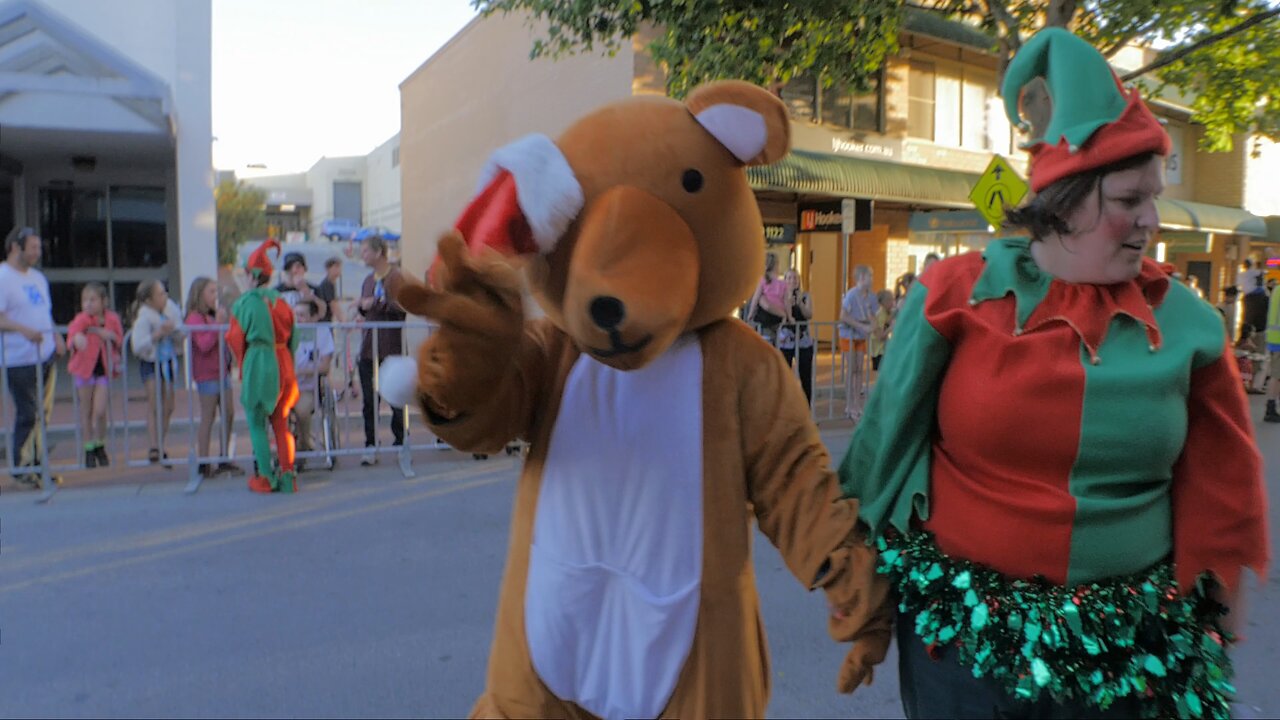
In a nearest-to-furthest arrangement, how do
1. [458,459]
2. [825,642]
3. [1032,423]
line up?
[1032,423] → [825,642] → [458,459]

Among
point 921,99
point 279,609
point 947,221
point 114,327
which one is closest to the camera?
point 279,609

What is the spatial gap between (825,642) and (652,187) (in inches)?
115

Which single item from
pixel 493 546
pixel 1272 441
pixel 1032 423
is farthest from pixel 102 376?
pixel 1272 441

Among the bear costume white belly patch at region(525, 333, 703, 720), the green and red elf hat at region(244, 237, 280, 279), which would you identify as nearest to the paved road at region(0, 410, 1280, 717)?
the green and red elf hat at region(244, 237, 280, 279)

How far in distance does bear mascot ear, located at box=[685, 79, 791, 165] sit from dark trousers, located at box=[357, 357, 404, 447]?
6003mm

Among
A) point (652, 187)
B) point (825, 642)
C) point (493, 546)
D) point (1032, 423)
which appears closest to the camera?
point (1032, 423)

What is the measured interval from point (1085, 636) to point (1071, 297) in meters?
0.65

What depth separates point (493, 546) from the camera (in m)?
5.56

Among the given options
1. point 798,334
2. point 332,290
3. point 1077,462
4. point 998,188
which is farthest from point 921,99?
point 1077,462

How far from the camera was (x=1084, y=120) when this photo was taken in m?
1.85

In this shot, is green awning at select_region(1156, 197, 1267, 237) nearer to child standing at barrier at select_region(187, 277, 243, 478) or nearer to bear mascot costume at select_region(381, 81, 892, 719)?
child standing at barrier at select_region(187, 277, 243, 478)

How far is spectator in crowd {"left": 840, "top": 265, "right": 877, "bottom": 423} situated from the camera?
10.3 metres

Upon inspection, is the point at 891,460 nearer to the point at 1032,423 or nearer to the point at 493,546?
the point at 1032,423

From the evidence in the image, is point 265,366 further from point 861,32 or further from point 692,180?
point 861,32
